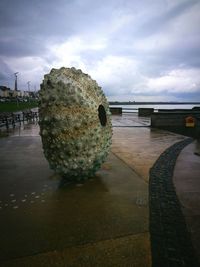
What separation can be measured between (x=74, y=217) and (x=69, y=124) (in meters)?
1.82

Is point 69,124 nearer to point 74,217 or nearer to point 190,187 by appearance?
point 74,217

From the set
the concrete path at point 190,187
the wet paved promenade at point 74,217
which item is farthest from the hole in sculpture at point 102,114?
the concrete path at point 190,187

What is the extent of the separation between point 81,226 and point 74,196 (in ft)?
3.84

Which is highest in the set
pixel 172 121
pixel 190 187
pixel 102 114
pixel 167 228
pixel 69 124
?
pixel 102 114

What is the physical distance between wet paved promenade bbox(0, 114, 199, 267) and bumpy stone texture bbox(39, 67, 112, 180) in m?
0.53

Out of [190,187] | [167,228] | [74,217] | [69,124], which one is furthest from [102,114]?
[167,228]

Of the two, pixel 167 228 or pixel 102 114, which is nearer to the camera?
pixel 167 228

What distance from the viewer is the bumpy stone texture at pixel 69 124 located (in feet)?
16.0

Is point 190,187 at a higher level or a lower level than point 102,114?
lower

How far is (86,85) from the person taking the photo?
17.4 feet

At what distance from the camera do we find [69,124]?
191 inches

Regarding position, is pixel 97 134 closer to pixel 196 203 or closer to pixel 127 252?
pixel 196 203

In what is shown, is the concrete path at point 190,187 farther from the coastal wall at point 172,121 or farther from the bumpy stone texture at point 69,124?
the coastal wall at point 172,121

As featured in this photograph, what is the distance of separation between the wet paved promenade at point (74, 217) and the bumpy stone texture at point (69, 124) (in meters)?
0.53
